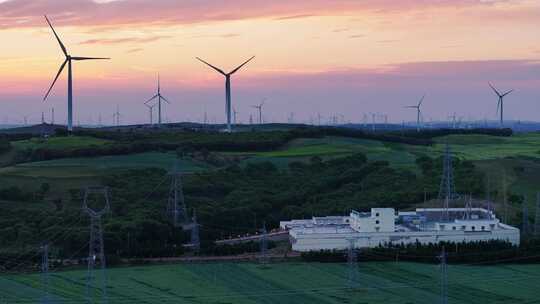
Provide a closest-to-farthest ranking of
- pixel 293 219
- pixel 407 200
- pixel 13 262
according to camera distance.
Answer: pixel 13 262, pixel 293 219, pixel 407 200

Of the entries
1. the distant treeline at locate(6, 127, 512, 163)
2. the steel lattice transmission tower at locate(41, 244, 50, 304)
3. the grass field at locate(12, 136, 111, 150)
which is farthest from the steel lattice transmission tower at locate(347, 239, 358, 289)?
the grass field at locate(12, 136, 111, 150)

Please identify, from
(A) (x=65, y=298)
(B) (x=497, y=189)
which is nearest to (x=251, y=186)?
(B) (x=497, y=189)

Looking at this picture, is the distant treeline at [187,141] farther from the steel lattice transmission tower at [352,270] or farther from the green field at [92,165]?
the steel lattice transmission tower at [352,270]

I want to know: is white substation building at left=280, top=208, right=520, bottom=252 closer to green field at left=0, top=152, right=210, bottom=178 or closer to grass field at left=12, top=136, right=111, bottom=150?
green field at left=0, top=152, right=210, bottom=178

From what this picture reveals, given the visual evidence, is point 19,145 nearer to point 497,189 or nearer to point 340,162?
point 340,162

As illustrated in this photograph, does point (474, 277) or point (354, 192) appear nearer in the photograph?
point (474, 277)

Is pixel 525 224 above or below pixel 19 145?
below

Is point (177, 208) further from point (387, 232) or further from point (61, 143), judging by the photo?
point (61, 143)
